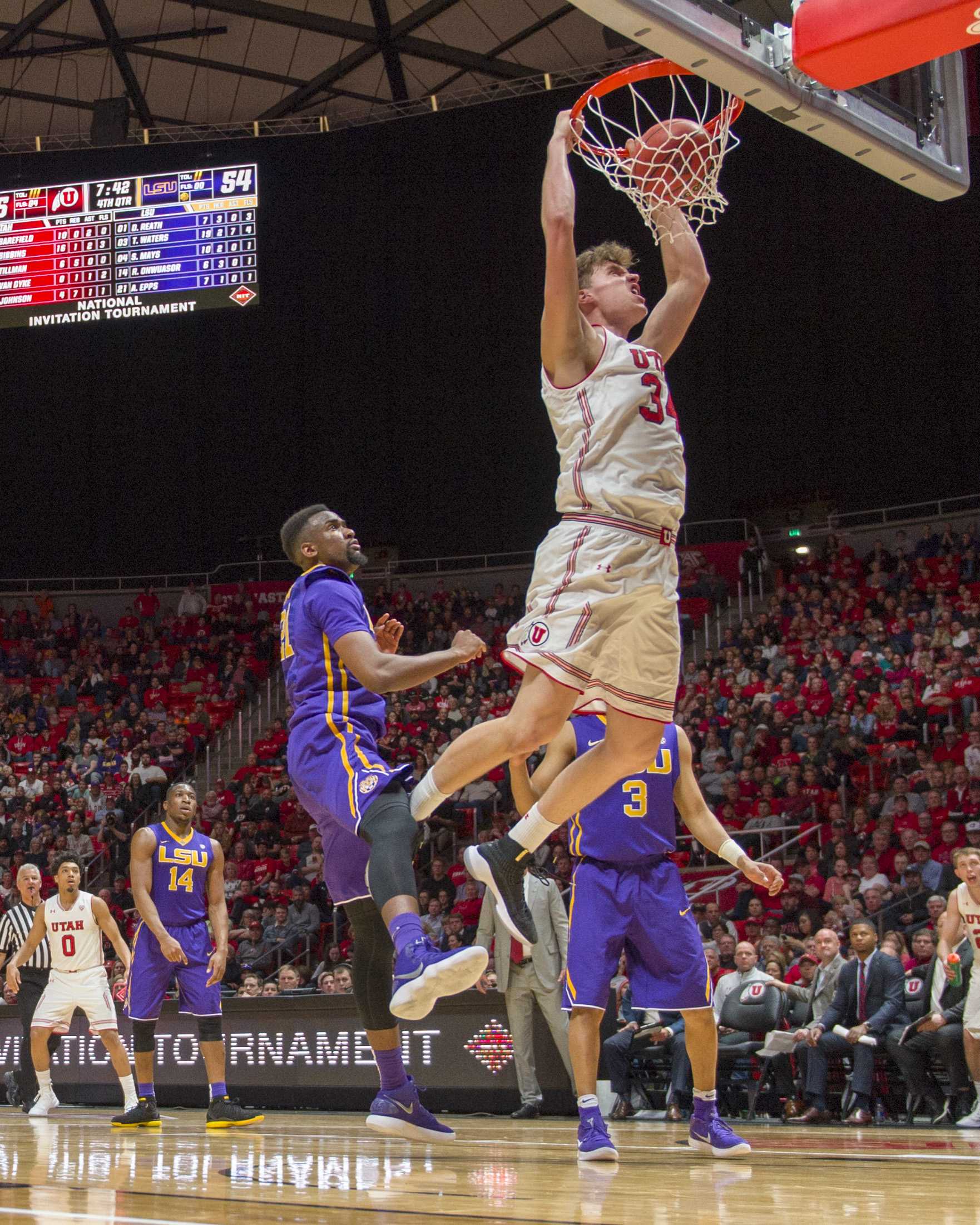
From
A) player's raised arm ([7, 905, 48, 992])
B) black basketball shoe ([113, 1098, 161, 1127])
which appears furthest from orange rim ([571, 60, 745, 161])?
player's raised arm ([7, 905, 48, 992])

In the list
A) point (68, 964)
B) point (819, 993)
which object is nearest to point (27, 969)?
point (68, 964)

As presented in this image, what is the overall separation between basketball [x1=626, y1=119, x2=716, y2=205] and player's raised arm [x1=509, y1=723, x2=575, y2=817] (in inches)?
85.9

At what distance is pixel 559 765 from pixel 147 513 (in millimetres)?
20829

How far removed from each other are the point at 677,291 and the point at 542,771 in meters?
1.91

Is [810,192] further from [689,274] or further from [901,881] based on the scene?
[689,274]

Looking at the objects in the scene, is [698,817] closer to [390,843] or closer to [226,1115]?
[390,843]

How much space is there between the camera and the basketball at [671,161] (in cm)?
546

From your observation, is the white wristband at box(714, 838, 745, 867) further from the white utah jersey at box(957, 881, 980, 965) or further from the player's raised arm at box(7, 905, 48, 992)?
the player's raised arm at box(7, 905, 48, 992)

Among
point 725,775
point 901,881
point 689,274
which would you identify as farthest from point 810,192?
point 689,274

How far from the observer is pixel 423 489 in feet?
79.9

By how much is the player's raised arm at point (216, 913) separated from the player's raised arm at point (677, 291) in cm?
449

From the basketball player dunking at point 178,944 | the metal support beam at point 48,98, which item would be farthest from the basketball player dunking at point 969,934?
the metal support beam at point 48,98

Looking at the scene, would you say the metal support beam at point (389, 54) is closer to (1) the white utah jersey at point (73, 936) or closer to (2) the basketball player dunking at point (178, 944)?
(1) the white utah jersey at point (73, 936)

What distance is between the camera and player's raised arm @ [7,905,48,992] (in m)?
10.1
